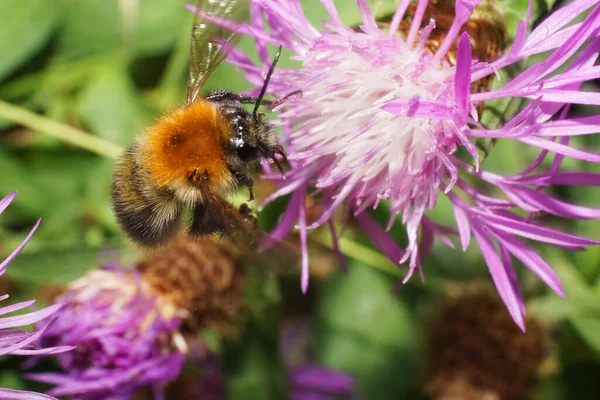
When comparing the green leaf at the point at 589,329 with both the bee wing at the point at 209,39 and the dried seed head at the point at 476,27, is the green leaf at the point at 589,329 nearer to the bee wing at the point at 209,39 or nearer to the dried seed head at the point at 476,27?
the dried seed head at the point at 476,27

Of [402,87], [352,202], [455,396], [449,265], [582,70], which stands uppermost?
[582,70]

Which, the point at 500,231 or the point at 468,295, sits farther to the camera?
the point at 468,295

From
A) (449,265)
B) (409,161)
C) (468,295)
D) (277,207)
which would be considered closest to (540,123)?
(409,161)

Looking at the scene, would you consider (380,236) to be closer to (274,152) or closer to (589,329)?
(274,152)

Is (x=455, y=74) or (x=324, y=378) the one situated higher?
(x=455, y=74)

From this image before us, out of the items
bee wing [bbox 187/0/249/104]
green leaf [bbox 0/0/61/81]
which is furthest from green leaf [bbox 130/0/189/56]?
bee wing [bbox 187/0/249/104]

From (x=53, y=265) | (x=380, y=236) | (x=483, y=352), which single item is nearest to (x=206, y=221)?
(x=380, y=236)

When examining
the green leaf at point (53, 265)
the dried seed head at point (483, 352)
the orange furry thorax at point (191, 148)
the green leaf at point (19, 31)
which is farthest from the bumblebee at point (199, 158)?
the green leaf at point (19, 31)

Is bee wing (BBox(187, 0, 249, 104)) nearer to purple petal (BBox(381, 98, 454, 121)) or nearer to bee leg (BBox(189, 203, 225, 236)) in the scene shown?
bee leg (BBox(189, 203, 225, 236))

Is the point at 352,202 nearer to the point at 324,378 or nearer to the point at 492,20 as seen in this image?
the point at 492,20
